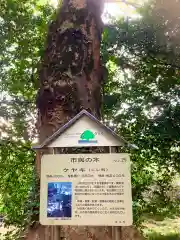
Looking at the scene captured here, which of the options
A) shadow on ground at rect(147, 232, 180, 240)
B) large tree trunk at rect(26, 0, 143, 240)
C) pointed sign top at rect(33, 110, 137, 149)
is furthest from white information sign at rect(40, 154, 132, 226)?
shadow on ground at rect(147, 232, 180, 240)

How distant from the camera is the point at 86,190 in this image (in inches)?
108

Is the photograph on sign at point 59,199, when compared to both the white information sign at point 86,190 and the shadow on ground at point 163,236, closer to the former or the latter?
the white information sign at point 86,190

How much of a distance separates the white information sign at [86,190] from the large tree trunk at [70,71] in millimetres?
904

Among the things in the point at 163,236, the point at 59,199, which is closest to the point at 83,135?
the point at 59,199

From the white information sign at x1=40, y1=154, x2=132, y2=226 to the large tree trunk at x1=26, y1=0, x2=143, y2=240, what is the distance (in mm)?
904

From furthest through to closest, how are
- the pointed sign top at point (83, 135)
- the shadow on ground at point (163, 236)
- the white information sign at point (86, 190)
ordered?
the shadow on ground at point (163, 236) → the pointed sign top at point (83, 135) → the white information sign at point (86, 190)

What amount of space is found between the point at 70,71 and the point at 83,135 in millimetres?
1417

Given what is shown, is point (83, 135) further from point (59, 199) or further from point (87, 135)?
point (59, 199)

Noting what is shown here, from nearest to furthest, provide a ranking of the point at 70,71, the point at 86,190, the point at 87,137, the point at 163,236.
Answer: the point at 86,190 < the point at 87,137 < the point at 70,71 < the point at 163,236

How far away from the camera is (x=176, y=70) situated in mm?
6922

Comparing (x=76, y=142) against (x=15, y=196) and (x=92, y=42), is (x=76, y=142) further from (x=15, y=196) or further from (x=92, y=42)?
(x=15, y=196)

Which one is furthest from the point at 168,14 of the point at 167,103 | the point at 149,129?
the point at 149,129

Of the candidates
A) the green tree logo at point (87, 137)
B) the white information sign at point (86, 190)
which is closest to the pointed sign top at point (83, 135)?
the green tree logo at point (87, 137)

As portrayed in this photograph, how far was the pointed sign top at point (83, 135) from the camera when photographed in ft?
9.35
